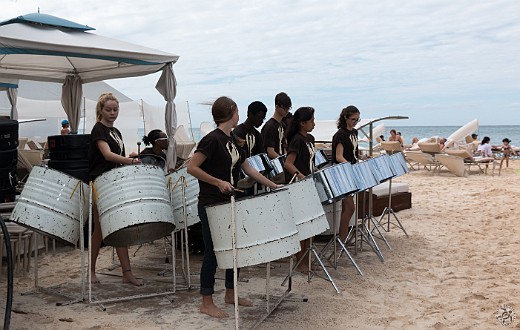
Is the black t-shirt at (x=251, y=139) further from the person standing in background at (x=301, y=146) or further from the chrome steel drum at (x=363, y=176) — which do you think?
the chrome steel drum at (x=363, y=176)

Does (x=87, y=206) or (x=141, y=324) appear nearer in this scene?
(x=141, y=324)

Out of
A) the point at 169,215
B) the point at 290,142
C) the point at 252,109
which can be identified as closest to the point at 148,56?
the point at 252,109

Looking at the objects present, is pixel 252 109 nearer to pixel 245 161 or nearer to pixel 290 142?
pixel 290 142

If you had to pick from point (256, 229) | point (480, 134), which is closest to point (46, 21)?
point (256, 229)

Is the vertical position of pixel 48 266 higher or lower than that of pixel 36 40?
lower

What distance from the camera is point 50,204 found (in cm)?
273

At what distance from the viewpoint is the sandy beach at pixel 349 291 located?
2.61 metres

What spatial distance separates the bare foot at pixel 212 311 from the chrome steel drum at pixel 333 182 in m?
0.70

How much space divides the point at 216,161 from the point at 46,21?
Result: 2635mm

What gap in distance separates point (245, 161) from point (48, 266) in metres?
1.73

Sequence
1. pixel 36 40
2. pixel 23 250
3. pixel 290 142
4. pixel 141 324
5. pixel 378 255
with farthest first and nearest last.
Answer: pixel 36 40 → pixel 378 255 → pixel 23 250 → pixel 290 142 → pixel 141 324

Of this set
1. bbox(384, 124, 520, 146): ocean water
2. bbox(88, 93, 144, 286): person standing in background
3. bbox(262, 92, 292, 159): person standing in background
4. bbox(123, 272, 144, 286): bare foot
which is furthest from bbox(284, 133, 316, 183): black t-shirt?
bbox(384, 124, 520, 146): ocean water

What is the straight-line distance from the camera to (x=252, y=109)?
11.4 ft

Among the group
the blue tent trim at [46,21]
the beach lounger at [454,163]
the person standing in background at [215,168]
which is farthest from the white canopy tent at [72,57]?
the beach lounger at [454,163]
